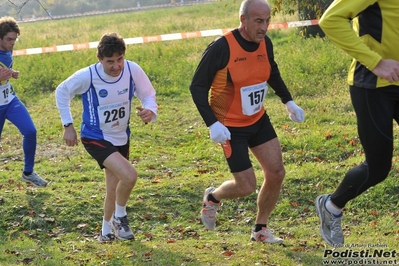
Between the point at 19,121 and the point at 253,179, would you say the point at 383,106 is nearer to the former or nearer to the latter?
the point at 253,179

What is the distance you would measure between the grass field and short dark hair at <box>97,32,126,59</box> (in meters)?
1.76

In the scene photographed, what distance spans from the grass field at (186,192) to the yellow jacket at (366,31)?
162 centimetres

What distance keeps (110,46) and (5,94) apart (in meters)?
2.94

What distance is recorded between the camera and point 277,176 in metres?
6.46

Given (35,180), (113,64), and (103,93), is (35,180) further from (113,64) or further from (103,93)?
(113,64)

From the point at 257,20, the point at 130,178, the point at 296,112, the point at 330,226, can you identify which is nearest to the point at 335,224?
the point at 330,226

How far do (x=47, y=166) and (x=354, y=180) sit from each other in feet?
20.9

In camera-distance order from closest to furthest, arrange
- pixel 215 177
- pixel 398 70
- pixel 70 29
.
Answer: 1. pixel 398 70
2. pixel 215 177
3. pixel 70 29

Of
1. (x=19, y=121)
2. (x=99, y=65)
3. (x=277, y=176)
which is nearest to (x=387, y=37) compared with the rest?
(x=277, y=176)

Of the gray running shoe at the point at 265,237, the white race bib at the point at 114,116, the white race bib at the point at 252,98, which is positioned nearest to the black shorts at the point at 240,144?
the white race bib at the point at 252,98

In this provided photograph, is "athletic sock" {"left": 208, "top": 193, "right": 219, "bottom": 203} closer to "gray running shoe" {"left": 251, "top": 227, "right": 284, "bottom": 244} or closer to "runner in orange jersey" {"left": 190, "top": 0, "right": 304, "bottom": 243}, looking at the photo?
"runner in orange jersey" {"left": 190, "top": 0, "right": 304, "bottom": 243}

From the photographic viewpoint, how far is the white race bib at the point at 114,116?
21.9 ft

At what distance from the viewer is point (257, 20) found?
6.11 meters

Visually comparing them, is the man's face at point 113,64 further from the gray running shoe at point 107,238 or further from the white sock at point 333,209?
the white sock at point 333,209
